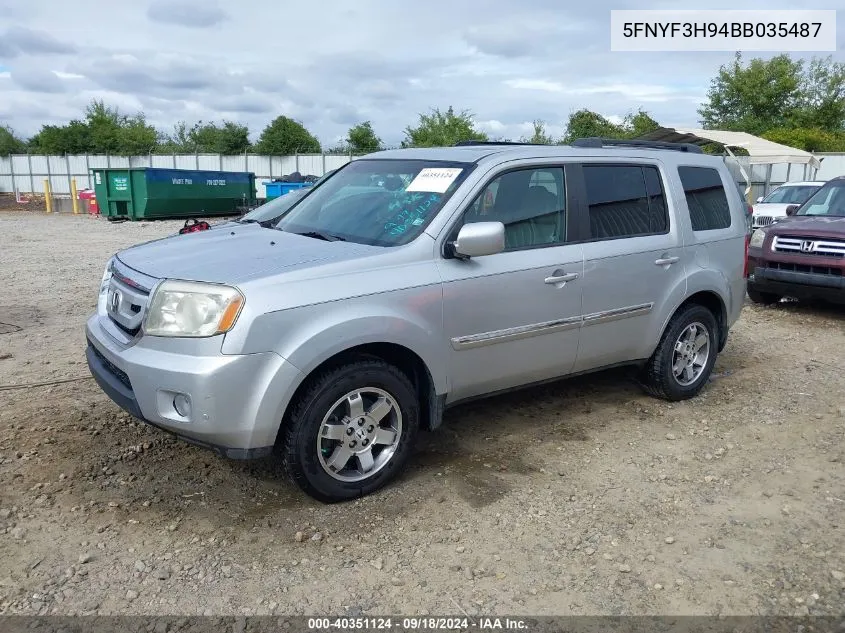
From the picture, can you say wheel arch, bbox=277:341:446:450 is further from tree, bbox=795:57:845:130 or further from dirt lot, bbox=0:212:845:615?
tree, bbox=795:57:845:130

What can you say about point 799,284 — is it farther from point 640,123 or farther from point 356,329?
point 640,123

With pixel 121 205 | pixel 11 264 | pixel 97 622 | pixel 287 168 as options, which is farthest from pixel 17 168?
pixel 97 622

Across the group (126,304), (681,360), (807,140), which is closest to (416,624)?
(126,304)

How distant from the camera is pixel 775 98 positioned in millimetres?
39031

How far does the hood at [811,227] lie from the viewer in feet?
26.5

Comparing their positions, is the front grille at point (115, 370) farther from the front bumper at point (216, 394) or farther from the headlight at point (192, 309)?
the headlight at point (192, 309)

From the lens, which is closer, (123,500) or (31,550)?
(31,550)

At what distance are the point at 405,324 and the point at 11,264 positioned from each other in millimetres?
10900

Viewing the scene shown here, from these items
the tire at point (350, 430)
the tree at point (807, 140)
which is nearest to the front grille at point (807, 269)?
the tire at point (350, 430)

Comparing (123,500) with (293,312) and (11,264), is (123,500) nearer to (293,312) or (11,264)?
(293,312)

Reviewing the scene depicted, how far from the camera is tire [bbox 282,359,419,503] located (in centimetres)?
344

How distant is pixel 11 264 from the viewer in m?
12.0

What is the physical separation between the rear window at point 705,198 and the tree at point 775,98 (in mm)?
36343

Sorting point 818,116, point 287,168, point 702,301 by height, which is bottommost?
point 702,301
